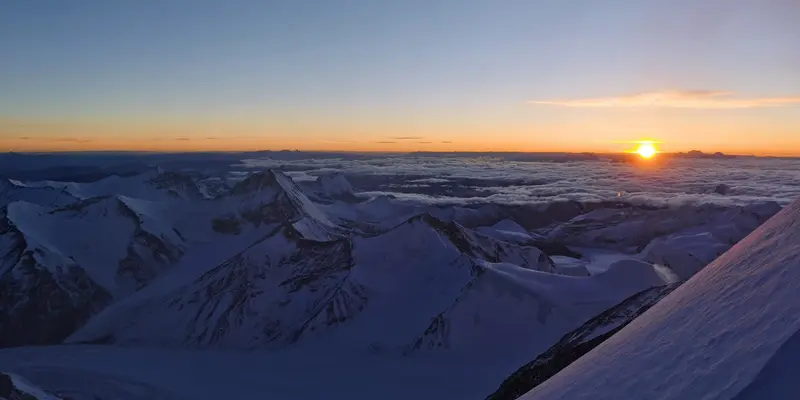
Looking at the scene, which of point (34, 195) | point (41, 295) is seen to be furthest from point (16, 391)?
point (34, 195)

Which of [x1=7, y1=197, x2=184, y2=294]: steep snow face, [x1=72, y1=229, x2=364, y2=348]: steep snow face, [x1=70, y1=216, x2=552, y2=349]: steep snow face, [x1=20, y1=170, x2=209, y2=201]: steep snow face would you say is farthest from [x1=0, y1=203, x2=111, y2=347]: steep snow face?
[x1=20, y1=170, x2=209, y2=201]: steep snow face

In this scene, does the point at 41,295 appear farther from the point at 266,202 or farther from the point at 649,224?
the point at 649,224

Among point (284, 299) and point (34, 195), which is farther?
point (34, 195)

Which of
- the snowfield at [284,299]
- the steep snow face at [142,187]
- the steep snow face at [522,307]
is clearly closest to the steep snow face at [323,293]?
the snowfield at [284,299]

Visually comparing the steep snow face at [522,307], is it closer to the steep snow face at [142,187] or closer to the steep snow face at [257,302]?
the steep snow face at [257,302]

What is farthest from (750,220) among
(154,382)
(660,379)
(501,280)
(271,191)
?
(660,379)

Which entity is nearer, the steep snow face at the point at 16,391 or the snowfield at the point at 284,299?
the steep snow face at the point at 16,391
